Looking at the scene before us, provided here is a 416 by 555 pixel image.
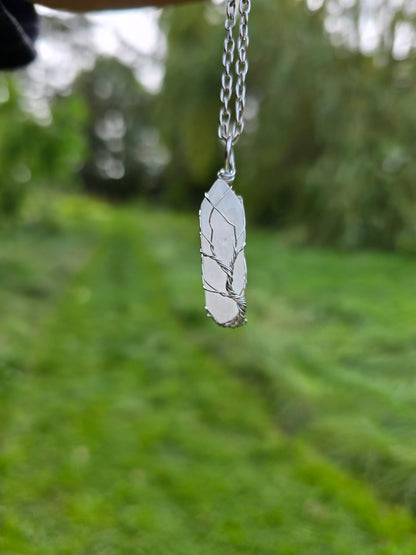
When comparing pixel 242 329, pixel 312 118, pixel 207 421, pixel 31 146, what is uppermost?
pixel 312 118

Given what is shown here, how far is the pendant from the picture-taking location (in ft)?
4.17

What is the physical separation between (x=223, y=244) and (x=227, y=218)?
0.06 m

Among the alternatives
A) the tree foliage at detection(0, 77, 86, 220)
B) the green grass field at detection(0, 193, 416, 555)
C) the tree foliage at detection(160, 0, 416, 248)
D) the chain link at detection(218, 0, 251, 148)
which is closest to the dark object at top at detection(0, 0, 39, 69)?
the chain link at detection(218, 0, 251, 148)

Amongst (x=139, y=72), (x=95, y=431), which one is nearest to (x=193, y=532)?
(x=95, y=431)

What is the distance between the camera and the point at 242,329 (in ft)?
16.8

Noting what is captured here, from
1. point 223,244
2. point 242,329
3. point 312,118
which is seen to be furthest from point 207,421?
point 312,118

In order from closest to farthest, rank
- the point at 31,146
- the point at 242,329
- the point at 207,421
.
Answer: the point at 207,421, the point at 242,329, the point at 31,146

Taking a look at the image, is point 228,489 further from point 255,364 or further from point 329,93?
point 329,93

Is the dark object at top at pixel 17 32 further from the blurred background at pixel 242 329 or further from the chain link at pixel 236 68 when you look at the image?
the blurred background at pixel 242 329

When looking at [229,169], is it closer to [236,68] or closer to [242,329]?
[236,68]

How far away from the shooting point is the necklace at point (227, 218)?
1.27 meters

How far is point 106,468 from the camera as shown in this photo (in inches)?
120

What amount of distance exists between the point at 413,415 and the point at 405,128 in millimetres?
5761

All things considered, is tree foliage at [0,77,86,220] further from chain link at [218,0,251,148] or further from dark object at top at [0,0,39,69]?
chain link at [218,0,251,148]
